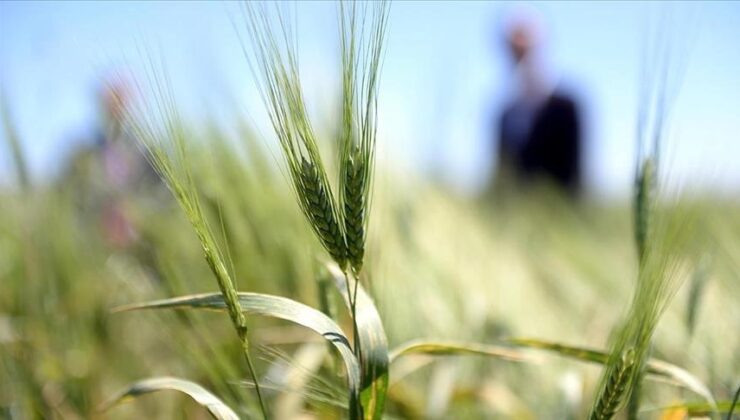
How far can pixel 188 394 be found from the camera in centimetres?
46

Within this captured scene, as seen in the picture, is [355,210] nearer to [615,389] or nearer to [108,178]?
[615,389]

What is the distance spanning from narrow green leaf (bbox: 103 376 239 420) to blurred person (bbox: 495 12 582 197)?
8.36 feet

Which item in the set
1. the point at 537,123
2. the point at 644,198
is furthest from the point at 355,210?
the point at 537,123

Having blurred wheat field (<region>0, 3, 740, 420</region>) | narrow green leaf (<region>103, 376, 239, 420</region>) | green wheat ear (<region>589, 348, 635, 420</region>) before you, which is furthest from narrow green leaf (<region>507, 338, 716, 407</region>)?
narrow green leaf (<region>103, 376, 239, 420</region>)

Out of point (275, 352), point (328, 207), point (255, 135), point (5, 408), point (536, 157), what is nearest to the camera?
point (328, 207)

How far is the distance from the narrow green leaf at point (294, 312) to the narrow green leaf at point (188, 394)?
0.05 metres

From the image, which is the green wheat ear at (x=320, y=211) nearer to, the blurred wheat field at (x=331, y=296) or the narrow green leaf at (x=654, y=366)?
the blurred wheat field at (x=331, y=296)

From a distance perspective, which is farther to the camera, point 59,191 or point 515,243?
point 515,243

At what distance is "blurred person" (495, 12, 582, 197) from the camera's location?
3.04 metres

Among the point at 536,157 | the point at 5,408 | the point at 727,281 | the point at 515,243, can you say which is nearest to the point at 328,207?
the point at 5,408

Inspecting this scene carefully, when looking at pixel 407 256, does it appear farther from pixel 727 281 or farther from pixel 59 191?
pixel 59 191

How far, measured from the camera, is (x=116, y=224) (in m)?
2.18

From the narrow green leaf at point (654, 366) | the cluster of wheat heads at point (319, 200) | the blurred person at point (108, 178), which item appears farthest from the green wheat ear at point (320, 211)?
the blurred person at point (108, 178)

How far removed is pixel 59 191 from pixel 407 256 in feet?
1.72
